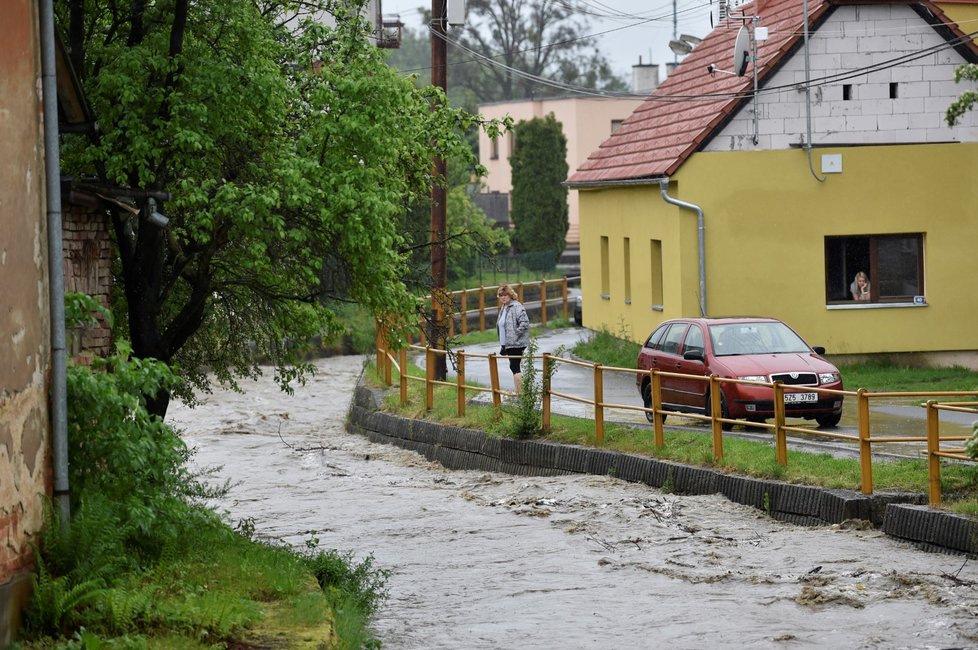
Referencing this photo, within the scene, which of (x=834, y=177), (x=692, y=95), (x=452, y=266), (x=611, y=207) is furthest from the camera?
(x=452, y=266)

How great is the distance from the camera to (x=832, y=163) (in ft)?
86.8

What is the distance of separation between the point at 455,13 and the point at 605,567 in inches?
552

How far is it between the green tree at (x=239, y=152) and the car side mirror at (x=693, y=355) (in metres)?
5.29

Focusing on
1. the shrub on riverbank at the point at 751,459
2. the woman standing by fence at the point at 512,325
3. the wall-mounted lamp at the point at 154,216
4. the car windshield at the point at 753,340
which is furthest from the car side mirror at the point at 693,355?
the wall-mounted lamp at the point at 154,216

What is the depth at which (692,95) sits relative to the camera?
94.9 feet

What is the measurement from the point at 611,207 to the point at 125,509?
74.4ft

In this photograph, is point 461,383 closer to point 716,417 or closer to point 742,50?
point 716,417

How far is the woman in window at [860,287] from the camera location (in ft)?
87.9

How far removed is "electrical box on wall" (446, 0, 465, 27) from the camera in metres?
24.6

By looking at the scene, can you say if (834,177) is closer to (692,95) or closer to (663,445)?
(692,95)

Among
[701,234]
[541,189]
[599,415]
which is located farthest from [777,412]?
[541,189]

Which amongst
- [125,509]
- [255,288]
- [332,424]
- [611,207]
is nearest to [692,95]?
[611,207]

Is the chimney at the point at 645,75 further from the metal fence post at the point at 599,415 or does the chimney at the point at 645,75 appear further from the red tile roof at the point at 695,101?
the metal fence post at the point at 599,415

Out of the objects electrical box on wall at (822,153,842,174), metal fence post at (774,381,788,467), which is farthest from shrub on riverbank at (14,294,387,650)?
electrical box on wall at (822,153,842,174)
